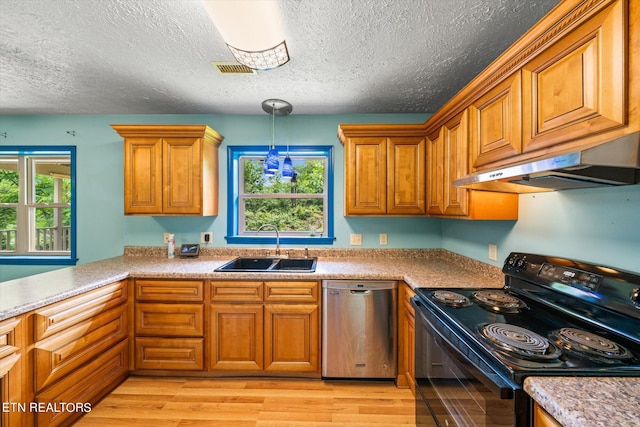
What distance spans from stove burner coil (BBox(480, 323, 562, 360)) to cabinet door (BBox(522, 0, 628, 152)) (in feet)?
2.52

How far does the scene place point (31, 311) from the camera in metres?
1.42

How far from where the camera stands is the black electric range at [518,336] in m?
0.84

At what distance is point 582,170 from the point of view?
0.97 meters

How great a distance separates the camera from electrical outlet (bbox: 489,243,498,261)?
75.1 inches

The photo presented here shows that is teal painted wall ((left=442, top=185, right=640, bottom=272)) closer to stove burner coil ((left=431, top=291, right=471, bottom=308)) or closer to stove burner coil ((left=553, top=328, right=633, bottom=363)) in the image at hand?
stove burner coil ((left=553, top=328, right=633, bottom=363))

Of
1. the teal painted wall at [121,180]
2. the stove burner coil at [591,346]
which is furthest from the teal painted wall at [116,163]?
the stove burner coil at [591,346]

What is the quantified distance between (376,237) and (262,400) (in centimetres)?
172

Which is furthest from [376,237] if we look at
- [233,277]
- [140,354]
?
[140,354]

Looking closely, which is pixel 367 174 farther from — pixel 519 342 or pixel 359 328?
pixel 519 342

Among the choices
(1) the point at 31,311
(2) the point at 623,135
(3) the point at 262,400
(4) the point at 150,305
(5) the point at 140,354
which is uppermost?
(2) the point at 623,135

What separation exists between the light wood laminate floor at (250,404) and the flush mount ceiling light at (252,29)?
2.26 meters

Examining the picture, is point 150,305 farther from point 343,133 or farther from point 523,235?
point 523,235

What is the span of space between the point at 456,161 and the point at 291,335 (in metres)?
1.80

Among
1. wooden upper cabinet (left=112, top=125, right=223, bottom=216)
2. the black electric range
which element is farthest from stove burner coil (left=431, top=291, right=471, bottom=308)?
wooden upper cabinet (left=112, top=125, right=223, bottom=216)
